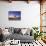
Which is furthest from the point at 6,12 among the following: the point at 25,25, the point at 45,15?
the point at 45,15

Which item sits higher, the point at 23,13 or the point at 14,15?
the point at 23,13

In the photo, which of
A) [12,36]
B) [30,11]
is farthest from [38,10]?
[12,36]

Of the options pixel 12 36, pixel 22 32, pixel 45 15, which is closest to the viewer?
pixel 12 36

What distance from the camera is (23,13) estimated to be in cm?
639

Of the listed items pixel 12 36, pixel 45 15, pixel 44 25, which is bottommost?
pixel 12 36

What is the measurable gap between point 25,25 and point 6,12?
4.23ft

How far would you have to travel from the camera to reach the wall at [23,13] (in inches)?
250

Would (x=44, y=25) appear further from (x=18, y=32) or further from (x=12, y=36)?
(x=12, y=36)

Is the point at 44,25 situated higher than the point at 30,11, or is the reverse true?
the point at 30,11

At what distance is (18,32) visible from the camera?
572 cm

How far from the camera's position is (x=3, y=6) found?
20.9 feet

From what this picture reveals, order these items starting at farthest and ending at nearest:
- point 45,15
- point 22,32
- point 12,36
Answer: point 45,15 → point 22,32 → point 12,36

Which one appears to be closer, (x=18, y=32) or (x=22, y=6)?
(x=18, y=32)

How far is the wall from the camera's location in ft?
20.8
